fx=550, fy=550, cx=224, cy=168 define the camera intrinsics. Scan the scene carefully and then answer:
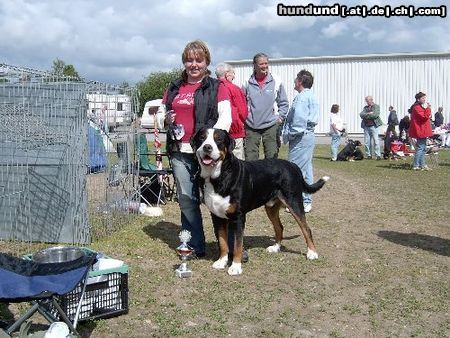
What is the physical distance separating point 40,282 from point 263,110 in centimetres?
439

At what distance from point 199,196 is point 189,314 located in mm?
1458

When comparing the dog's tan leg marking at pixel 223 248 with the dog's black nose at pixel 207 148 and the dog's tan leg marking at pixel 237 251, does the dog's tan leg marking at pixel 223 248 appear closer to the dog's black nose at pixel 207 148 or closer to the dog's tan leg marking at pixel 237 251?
the dog's tan leg marking at pixel 237 251

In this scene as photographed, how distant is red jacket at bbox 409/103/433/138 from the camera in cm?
1251

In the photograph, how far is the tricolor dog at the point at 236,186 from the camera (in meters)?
4.52

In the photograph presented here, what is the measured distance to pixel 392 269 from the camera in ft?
16.4

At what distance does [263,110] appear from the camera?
6930 mm

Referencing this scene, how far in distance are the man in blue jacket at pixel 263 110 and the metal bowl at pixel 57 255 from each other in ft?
11.7

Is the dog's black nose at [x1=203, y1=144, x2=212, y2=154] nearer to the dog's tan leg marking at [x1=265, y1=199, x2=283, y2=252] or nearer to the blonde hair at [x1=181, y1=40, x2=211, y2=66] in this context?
the blonde hair at [x1=181, y1=40, x2=211, y2=66]

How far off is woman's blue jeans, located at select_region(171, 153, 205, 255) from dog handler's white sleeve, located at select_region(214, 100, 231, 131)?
0.40m

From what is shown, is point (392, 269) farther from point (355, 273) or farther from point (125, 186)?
point (125, 186)

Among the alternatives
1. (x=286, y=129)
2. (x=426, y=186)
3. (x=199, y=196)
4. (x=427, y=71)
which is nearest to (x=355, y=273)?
(x=199, y=196)

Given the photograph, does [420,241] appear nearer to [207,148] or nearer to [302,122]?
[302,122]

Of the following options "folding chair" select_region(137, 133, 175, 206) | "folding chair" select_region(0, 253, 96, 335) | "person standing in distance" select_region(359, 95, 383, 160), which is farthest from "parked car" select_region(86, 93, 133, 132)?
"person standing in distance" select_region(359, 95, 383, 160)

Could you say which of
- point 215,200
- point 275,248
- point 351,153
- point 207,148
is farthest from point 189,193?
point 351,153
